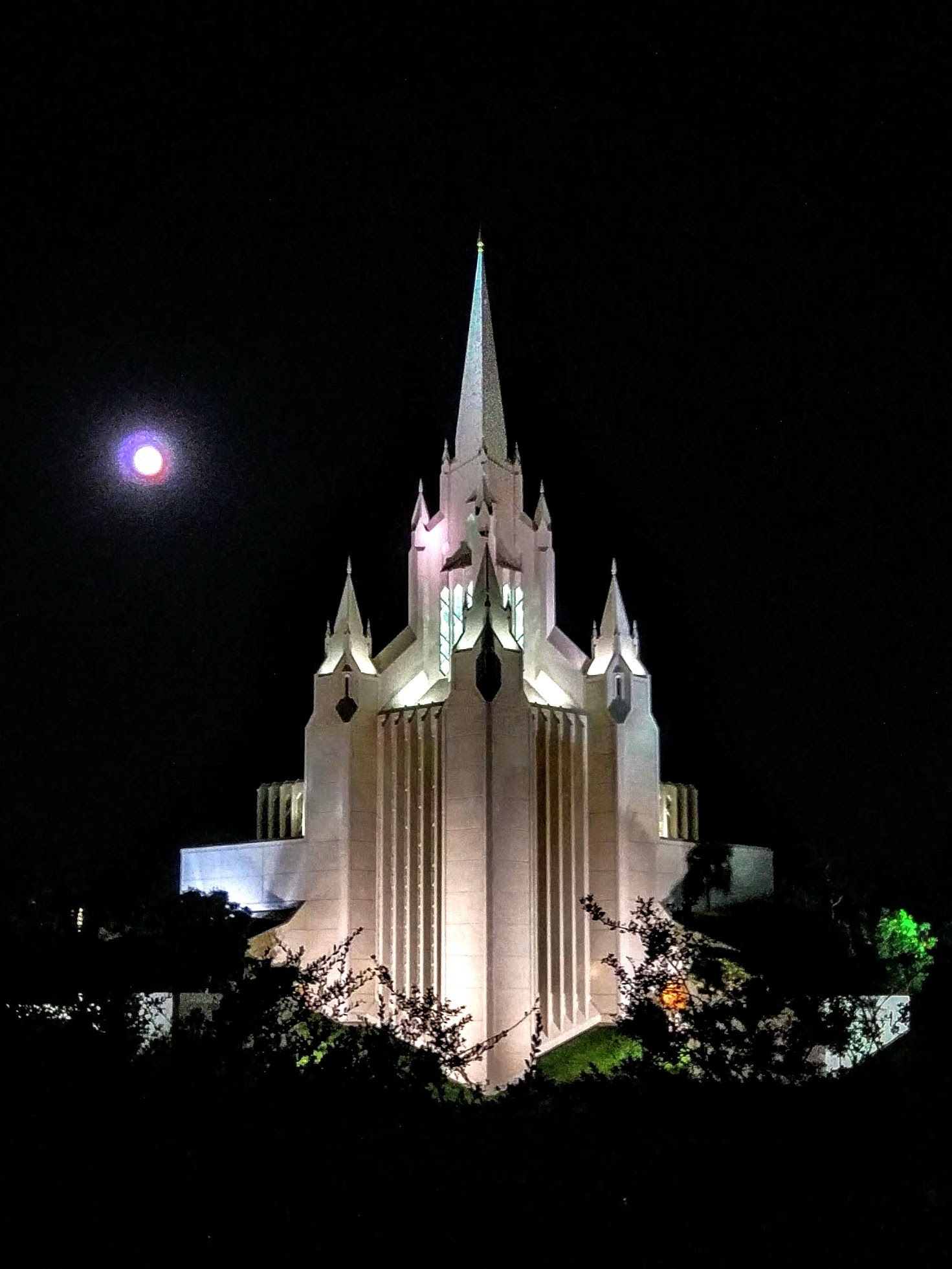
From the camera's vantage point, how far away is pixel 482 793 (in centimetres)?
2931

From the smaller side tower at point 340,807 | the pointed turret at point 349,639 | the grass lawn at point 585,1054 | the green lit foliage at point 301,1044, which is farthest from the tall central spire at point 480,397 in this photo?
the green lit foliage at point 301,1044

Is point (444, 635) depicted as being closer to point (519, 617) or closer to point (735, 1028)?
point (519, 617)

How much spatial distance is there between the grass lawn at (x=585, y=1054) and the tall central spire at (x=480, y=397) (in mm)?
14336

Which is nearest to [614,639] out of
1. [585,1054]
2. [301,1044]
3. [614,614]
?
[614,614]

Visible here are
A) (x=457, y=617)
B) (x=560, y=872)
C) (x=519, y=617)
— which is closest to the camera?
(x=560, y=872)

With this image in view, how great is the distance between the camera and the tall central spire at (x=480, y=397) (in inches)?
1380

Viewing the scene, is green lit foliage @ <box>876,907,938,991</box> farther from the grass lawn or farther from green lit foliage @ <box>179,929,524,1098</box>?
green lit foliage @ <box>179,929,524,1098</box>

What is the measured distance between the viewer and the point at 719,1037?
1384 cm

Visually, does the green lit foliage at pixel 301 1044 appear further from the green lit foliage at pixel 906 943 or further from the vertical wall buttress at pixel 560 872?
the green lit foliage at pixel 906 943

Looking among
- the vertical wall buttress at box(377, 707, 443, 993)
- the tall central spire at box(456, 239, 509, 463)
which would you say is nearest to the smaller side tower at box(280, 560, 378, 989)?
the vertical wall buttress at box(377, 707, 443, 993)

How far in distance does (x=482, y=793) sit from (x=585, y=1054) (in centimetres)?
592

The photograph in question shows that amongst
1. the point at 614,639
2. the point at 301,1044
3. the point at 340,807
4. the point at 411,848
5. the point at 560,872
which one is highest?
the point at 614,639

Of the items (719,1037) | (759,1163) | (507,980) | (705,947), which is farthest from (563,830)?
(759,1163)

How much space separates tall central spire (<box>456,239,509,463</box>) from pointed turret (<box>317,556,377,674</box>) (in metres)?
4.73
